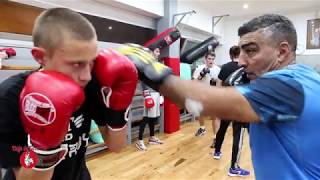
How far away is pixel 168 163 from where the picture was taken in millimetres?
3324

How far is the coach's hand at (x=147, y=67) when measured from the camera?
881 mm

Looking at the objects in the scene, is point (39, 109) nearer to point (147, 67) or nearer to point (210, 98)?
point (147, 67)

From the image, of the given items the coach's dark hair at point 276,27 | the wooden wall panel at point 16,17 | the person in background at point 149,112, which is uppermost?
the wooden wall panel at point 16,17

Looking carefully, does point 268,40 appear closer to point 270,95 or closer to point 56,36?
point 270,95

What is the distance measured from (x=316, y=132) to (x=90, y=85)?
75 cm

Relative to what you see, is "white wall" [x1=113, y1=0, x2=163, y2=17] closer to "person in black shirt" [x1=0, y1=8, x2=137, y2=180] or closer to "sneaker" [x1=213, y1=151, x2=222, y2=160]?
"sneaker" [x1=213, y1=151, x2=222, y2=160]

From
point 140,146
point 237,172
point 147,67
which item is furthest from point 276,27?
point 140,146

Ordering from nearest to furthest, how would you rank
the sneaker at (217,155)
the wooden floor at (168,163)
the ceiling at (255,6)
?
1. the wooden floor at (168,163)
2. the sneaker at (217,155)
3. the ceiling at (255,6)

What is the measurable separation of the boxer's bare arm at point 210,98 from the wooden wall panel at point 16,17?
2537 mm

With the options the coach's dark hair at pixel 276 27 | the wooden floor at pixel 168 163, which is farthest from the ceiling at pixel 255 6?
the coach's dark hair at pixel 276 27

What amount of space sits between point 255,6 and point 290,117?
625 centimetres

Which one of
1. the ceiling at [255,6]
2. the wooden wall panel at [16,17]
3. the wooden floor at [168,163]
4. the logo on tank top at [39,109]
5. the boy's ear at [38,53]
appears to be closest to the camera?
the logo on tank top at [39,109]

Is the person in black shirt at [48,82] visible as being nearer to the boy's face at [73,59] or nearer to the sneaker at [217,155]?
the boy's face at [73,59]

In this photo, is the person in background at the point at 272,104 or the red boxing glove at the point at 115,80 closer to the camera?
the person in background at the point at 272,104
